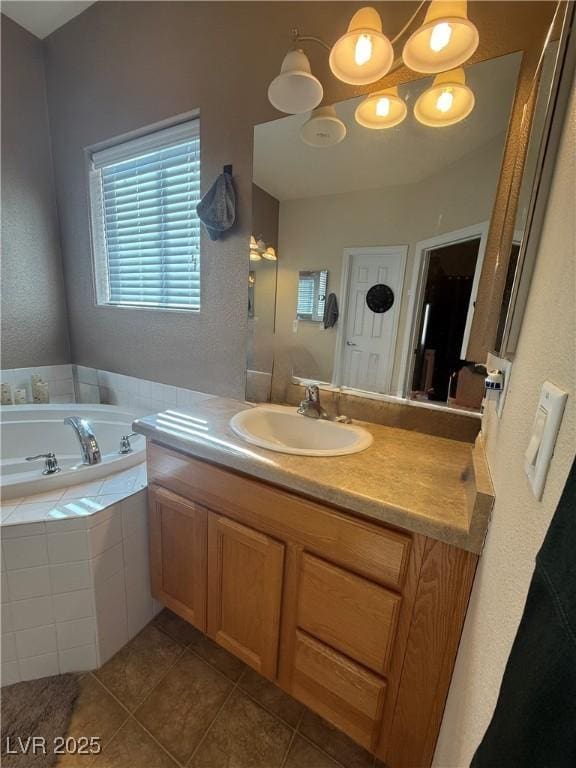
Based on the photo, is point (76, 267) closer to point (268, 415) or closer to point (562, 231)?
point (268, 415)

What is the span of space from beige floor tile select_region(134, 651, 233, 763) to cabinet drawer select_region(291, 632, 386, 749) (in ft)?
1.19

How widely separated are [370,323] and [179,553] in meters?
1.16

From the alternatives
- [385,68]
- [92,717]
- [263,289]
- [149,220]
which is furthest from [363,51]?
[92,717]

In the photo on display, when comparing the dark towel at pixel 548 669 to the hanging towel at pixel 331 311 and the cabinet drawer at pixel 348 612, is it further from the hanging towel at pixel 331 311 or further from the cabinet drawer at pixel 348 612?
the hanging towel at pixel 331 311

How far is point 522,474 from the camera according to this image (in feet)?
1.63

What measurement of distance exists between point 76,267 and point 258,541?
2.29 metres

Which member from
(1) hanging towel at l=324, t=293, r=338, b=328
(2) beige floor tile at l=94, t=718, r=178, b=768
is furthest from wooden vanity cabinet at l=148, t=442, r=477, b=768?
(1) hanging towel at l=324, t=293, r=338, b=328

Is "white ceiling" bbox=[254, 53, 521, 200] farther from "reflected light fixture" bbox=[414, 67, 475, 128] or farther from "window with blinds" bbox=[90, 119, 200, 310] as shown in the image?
"window with blinds" bbox=[90, 119, 200, 310]

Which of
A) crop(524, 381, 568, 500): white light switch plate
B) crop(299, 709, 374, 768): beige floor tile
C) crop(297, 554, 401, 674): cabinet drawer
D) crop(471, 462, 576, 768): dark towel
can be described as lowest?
crop(299, 709, 374, 768): beige floor tile

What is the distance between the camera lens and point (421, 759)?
33.5 inches

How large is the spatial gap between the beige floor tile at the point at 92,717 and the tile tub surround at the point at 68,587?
0.09 m

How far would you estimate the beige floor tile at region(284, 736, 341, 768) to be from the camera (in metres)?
1.02

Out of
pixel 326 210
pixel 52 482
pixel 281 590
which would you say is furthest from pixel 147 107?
pixel 281 590

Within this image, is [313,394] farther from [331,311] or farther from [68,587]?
[68,587]
